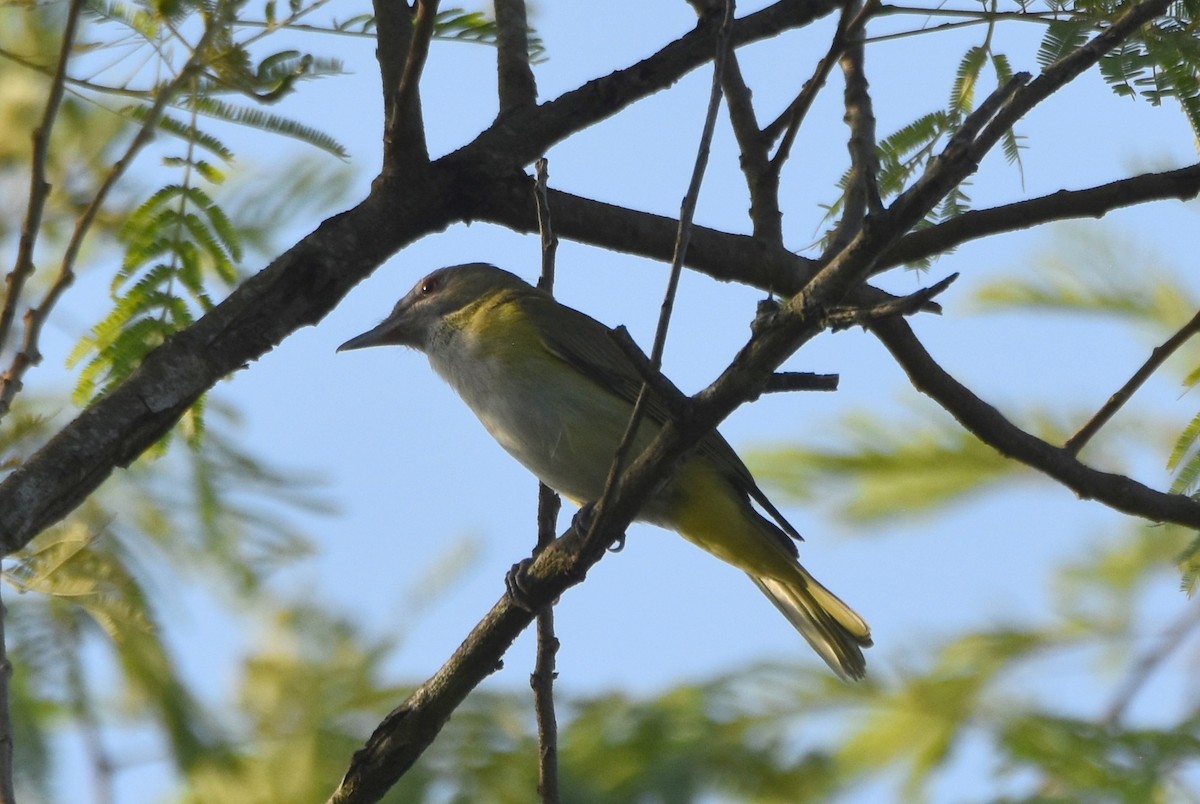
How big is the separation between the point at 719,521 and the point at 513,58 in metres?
1.80

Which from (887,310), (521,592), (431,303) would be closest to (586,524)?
(521,592)

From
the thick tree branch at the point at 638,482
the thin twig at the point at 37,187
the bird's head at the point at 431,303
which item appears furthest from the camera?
the bird's head at the point at 431,303

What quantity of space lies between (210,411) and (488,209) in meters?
1.56

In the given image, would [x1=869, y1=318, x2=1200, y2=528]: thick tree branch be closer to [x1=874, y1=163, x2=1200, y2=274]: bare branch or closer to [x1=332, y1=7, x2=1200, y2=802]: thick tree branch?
[x1=874, y1=163, x2=1200, y2=274]: bare branch

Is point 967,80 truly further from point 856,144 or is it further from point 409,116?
point 409,116

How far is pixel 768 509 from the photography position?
5.04 meters

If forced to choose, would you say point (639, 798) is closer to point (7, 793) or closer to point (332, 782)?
point (332, 782)

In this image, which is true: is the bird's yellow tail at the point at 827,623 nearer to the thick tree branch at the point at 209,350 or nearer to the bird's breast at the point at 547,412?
the bird's breast at the point at 547,412

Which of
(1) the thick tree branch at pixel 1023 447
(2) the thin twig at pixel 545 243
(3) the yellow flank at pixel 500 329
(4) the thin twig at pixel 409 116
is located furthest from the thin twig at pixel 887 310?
(3) the yellow flank at pixel 500 329

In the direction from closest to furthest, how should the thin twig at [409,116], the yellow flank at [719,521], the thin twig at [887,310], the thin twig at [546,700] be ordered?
the thin twig at [887,310] < the thin twig at [546,700] < the thin twig at [409,116] < the yellow flank at [719,521]

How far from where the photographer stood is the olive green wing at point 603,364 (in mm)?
5078

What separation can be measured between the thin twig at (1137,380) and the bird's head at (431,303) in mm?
2854

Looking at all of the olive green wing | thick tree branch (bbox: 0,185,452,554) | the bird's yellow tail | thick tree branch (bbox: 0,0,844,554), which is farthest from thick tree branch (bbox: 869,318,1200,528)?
thick tree branch (bbox: 0,185,452,554)

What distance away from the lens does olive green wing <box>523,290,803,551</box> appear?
16.7ft
